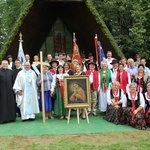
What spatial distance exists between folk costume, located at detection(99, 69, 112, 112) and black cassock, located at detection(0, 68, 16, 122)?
274cm

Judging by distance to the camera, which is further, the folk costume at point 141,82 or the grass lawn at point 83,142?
the folk costume at point 141,82

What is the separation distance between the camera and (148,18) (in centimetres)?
2356

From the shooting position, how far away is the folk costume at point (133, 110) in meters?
7.02

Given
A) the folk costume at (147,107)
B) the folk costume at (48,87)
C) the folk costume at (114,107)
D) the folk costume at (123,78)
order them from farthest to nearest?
the folk costume at (123,78) → the folk costume at (48,87) → the folk costume at (114,107) → the folk costume at (147,107)

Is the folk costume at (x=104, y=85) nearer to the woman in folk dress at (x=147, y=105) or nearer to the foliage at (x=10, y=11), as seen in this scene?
the woman in folk dress at (x=147, y=105)

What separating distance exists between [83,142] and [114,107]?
2.11 meters

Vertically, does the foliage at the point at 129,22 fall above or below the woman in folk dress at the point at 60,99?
above

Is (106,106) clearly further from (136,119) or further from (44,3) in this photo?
(44,3)

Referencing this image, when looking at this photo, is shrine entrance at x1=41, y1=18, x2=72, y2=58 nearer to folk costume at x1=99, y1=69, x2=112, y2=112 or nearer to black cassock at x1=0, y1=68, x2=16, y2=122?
folk costume at x1=99, y1=69, x2=112, y2=112

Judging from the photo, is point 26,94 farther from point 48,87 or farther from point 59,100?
point 59,100

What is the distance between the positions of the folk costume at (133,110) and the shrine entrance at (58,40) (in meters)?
9.19

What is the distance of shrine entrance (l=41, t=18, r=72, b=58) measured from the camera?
53.2 feet

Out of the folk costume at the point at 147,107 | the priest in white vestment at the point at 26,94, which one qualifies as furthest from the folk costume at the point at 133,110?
the priest in white vestment at the point at 26,94

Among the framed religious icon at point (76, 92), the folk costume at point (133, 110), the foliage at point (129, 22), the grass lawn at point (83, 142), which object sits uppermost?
the foliage at point (129, 22)
